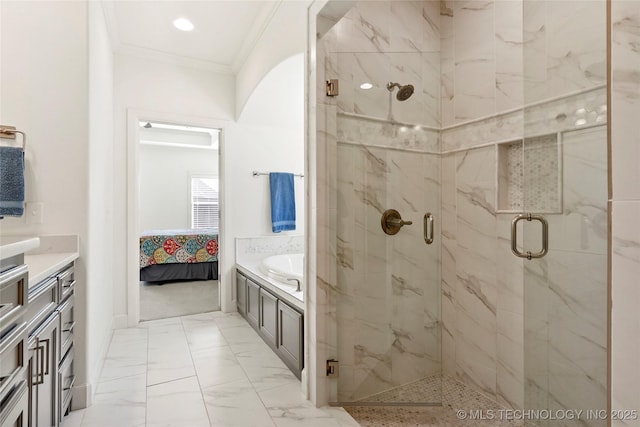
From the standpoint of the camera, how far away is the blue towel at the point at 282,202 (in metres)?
4.03

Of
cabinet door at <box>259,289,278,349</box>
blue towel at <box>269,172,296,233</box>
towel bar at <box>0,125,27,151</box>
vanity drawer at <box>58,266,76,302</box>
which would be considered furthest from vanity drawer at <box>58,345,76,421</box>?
blue towel at <box>269,172,296,233</box>

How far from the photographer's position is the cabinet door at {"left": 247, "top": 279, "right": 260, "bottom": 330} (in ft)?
10.0

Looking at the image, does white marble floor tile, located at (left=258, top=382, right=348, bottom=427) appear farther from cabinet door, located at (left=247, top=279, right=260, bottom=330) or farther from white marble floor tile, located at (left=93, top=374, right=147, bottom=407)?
cabinet door, located at (left=247, top=279, right=260, bottom=330)

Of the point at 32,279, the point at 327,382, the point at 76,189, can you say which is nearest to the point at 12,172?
the point at 76,189

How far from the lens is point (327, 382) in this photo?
195cm

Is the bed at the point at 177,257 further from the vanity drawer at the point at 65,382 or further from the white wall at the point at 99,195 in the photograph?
the vanity drawer at the point at 65,382

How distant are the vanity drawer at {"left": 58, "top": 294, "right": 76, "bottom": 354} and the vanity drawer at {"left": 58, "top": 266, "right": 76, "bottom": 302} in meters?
0.04

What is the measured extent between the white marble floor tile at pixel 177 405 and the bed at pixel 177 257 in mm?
3233

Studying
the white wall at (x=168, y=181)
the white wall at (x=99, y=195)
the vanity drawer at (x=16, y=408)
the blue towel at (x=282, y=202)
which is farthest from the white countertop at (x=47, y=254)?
the white wall at (x=168, y=181)

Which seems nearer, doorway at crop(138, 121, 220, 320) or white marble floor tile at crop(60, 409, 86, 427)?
white marble floor tile at crop(60, 409, 86, 427)

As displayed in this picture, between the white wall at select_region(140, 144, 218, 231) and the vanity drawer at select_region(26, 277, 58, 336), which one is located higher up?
the white wall at select_region(140, 144, 218, 231)

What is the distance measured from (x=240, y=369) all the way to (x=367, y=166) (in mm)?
1698

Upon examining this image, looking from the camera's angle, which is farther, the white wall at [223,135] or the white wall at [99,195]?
the white wall at [223,135]

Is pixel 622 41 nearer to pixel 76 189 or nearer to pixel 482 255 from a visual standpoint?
pixel 482 255
